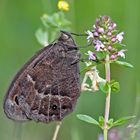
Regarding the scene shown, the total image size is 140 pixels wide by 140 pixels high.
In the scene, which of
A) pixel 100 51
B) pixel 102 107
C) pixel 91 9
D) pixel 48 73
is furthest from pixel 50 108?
pixel 91 9

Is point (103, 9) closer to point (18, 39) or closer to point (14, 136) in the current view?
point (18, 39)

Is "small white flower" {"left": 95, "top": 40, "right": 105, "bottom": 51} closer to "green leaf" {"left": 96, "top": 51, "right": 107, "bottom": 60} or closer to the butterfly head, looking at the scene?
"green leaf" {"left": 96, "top": 51, "right": 107, "bottom": 60}

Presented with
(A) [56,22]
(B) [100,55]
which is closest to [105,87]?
(B) [100,55]

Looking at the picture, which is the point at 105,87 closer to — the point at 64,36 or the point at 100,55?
the point at 100,55

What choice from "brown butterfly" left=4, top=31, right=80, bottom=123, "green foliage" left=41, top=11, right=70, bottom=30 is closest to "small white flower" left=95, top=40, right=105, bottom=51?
"brown butterfly" left=4, top=31, right=80, bottom=123

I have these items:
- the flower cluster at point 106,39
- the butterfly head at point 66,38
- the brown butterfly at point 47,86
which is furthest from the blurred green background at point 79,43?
the flower cluster at point 106,39

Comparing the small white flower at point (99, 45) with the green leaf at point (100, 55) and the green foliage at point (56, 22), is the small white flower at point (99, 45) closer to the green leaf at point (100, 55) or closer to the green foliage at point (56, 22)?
the green leaf at point (100, 55)

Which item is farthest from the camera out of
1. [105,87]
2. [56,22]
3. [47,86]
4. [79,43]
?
[79,43]
